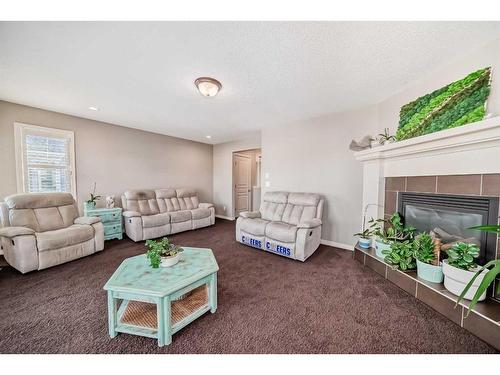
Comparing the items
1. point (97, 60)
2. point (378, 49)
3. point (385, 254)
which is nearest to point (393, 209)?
point (385, 254)

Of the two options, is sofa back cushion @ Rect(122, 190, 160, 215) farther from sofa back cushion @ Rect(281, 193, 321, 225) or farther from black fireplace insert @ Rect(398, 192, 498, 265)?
black fireplace insert @ Rect(398, 192, 498, 265)

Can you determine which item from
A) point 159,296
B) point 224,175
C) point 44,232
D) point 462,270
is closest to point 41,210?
point 44,232

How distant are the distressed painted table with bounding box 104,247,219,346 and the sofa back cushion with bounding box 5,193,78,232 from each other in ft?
6.71

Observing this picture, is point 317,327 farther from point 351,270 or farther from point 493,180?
point 493,180

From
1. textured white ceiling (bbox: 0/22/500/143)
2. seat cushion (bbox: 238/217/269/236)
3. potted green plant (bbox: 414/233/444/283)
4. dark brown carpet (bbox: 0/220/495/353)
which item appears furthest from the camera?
seat cushion (bbox: 238/217/269/236)

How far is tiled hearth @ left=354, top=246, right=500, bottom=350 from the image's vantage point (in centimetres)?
123

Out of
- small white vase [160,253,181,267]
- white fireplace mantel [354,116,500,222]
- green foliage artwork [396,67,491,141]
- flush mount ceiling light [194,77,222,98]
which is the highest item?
flush mount ceiling light [194,77,222,98]

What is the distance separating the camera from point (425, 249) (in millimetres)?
1781

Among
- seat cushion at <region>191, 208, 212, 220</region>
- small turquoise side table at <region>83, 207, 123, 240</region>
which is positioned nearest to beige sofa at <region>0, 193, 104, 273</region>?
small turquoise side table at <region>83, 207, 123, 240</region>

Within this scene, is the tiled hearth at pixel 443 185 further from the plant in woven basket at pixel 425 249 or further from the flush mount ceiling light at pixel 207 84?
the flush mount ceiling light at pixel 207 84

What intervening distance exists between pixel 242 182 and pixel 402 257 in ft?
14.1

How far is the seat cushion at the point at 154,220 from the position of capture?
136 inches

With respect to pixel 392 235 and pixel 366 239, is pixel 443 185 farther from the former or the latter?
pixel 366 239
